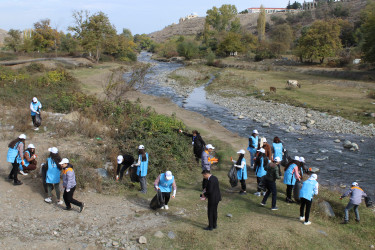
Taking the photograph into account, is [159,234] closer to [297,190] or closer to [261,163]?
[261,163]

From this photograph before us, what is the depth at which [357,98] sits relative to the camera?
84.4 feet

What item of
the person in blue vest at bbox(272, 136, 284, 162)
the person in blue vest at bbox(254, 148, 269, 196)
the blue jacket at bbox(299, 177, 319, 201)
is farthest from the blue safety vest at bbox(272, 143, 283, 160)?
the blue jacket at bbox(299, 177, 319, 201)

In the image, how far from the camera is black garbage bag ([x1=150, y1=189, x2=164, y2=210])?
26.6 ft

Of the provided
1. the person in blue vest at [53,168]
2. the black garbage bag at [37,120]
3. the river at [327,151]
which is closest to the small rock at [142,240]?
the person in blue vest at [53,168]

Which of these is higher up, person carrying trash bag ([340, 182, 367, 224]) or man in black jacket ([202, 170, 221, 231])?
man in black jacket ([202, 170, 221, 231])

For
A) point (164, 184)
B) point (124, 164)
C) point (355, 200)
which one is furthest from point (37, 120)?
point (355, 200)

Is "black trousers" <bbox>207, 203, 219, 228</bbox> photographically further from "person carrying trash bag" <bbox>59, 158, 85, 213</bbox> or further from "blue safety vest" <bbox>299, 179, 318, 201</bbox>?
"person carrying trash bag" <bbox>59, 158, 85, 213</bbox>

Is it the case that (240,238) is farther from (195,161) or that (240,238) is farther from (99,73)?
(99,73)

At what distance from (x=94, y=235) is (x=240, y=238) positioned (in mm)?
3284

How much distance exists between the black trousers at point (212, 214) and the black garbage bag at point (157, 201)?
53.8 inches

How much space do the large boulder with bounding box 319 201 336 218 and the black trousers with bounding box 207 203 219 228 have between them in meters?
3.51

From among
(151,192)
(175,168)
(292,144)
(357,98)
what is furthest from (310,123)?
(151,192)

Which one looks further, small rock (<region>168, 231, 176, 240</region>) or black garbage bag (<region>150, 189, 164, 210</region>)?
black garbage bag (<region>150, 189, 164, 210</region>)

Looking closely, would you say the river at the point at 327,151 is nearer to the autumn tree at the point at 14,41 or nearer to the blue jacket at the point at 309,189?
the blue jacket at the point at 309,189
